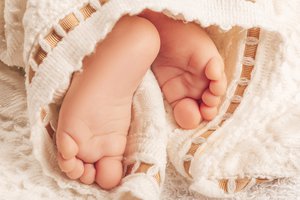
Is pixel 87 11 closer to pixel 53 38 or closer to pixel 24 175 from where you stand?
pixel 53 38

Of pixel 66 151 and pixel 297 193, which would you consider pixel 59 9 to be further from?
pixel 297 193

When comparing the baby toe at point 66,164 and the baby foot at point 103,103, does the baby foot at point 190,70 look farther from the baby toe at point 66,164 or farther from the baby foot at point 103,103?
the baby toe at point 66,164

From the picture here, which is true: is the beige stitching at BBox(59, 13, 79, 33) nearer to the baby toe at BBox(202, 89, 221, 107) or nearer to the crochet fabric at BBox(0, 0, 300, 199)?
the crochet fabric at BBox(0, 0, 300, 199)

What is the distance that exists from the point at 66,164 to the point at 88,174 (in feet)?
0.11

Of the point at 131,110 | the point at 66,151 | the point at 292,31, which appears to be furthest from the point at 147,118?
the point at 292,31

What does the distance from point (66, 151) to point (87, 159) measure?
1.5 inches

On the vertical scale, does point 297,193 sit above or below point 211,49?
below

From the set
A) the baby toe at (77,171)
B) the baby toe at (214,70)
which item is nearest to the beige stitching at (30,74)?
the baby toe at (77,171)

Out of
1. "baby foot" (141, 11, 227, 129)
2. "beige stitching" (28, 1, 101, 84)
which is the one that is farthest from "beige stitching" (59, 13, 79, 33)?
"baby foot" (141, 11, 227, 129)

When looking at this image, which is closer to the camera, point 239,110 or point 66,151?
point 66,151

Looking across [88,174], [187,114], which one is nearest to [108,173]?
[88,174]

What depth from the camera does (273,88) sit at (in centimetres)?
77

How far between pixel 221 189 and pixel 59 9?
0.98 ft

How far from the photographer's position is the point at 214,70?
725 millimetres
